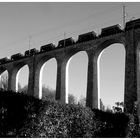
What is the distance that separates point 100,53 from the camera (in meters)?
28.4

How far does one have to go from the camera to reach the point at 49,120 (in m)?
12.7

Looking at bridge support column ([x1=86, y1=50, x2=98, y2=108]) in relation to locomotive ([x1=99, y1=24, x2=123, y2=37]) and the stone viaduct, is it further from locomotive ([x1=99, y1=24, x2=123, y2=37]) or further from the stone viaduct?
locomotive ([x1=99, y1=24, x2=123, y2=37])

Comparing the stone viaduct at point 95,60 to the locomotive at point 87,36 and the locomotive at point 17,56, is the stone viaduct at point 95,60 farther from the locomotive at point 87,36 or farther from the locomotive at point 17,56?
the locomotive at point 17,56

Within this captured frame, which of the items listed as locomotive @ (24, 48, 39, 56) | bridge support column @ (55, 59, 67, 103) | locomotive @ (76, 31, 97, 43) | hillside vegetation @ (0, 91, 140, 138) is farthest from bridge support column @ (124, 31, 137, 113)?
locomotive @ (24, 48, 39, 56)

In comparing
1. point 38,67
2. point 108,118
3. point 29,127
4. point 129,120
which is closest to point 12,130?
point 29,127

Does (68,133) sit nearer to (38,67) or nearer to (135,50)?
(135,50)

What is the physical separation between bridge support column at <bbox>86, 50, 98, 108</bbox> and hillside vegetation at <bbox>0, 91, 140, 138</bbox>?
34.3 feet

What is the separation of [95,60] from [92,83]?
2.47 meters

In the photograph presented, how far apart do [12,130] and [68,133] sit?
11.4 feet

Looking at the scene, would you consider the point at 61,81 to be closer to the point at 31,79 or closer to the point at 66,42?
the point at 66,42

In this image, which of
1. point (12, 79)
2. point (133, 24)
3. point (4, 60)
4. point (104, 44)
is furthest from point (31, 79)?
point (133, 24)

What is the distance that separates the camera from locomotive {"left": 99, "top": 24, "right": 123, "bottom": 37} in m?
27.3

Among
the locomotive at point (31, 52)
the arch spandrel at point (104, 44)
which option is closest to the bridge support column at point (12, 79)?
the locomotive at point (31, 52)

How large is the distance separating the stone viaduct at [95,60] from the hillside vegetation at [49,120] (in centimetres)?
806
